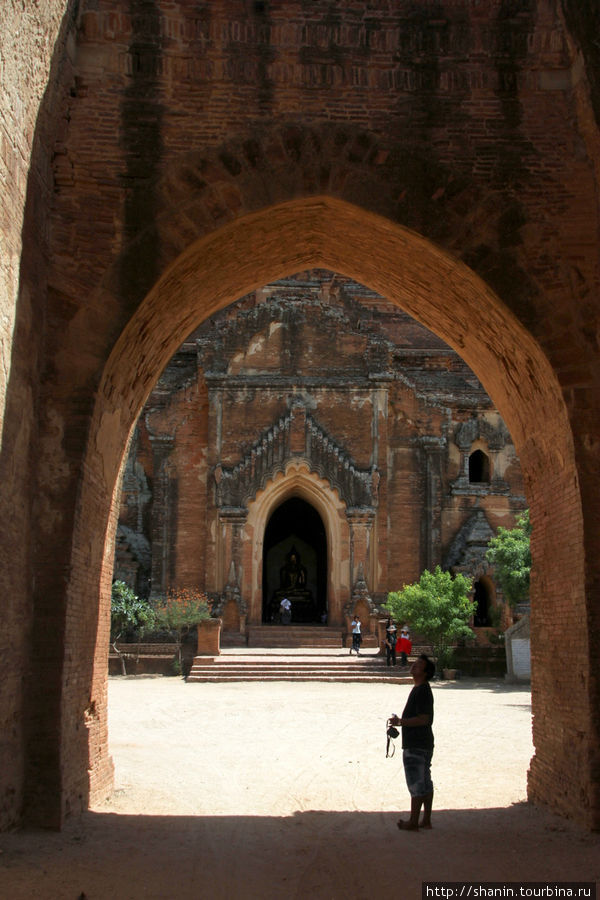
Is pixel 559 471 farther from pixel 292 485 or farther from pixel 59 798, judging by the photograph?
pixel 292 485

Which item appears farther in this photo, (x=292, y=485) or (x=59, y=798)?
(x=292, y=485)

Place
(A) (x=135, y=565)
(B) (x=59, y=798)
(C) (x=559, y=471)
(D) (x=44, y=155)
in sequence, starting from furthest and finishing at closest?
(A) (x=135, y=565) → (C) (x=559, y=471) → (D) (x=44, y=155) → (B) (x=59, y=798)

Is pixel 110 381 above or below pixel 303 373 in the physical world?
below

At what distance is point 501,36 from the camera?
30.4ft

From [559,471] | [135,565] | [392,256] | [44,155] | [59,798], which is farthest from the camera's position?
[135,565]

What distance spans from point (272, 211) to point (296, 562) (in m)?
23.9

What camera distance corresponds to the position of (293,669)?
22797mm

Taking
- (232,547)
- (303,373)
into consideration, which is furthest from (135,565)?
(303,373)

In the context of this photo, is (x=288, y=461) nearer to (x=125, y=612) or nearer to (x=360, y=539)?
(x=360, y=539)

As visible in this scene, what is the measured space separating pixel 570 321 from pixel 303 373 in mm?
20166

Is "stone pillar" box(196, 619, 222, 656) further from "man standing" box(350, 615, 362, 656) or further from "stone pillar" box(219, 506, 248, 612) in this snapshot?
"stone pillar" box(219, 506, 248, 612)

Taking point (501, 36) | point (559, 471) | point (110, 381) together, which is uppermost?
point (501, 36)

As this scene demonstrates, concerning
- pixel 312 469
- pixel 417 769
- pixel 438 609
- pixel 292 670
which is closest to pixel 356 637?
pixel 438 609

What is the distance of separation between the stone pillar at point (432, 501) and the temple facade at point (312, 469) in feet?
0.13
